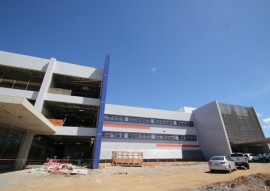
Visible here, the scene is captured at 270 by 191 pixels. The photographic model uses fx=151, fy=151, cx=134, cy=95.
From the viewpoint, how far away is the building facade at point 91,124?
1736 centimetres

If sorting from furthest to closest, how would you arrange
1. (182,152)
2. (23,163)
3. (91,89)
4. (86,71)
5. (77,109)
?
(182,152)
(91,89)
(77,109)
(86,71)
(23,163)

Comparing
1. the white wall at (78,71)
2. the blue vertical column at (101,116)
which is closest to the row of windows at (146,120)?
the blue vertical column at (101,116)

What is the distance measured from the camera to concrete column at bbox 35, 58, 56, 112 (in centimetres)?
1890

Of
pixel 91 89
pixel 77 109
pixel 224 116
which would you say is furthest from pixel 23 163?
pixel 224 116

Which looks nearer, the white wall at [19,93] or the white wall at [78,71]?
the white wall at [19,93]

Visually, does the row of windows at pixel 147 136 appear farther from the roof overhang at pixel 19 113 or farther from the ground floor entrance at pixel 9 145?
the roof overhang at pixel 19 113

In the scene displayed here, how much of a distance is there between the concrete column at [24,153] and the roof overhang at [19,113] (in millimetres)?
1459

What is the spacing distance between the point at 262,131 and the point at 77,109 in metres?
35.8

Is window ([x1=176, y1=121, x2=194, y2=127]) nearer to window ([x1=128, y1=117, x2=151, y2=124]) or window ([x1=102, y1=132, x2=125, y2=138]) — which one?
A: window ([x1=128, y1=117, x2=151, y2=124])

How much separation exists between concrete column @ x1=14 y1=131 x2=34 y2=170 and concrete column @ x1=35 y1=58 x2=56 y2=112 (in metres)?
3.32

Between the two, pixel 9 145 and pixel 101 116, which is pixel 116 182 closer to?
pixel 101 116

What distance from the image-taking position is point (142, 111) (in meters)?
29.9

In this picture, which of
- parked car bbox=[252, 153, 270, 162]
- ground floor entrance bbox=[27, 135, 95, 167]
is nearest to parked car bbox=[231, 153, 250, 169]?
parked car bbox=[252, 153, 270, 162]

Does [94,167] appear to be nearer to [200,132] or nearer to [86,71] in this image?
[86,71]
